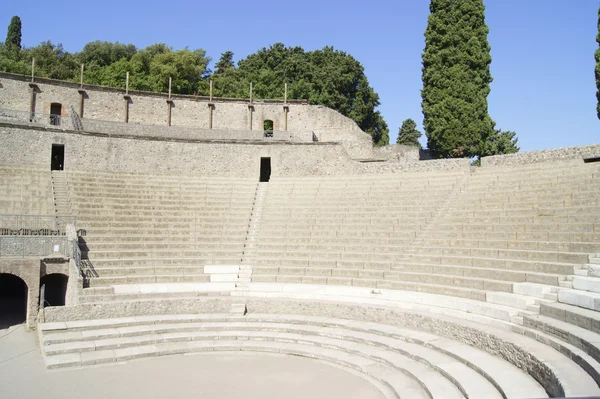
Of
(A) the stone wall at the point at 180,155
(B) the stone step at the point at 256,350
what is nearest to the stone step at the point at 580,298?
(B) the stone step at the point at 256,350

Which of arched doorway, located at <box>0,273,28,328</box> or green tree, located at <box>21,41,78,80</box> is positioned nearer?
arched doorway, located at <box>0,273,28,328</box>

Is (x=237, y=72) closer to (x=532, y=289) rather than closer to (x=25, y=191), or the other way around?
(x=25, y=191)

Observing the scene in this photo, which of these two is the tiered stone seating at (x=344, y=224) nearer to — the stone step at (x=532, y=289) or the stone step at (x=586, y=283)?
the stone step at (x=532, y=289)

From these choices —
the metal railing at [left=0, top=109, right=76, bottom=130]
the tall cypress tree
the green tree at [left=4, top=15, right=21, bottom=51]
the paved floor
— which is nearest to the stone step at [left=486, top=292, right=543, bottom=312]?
the paved floor

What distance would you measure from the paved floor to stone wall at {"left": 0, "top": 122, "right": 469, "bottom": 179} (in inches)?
378

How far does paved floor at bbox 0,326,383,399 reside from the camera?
26.5ft

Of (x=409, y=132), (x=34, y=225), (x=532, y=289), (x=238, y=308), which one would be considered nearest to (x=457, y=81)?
(x=532, y=289)

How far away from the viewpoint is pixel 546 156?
52.7ft

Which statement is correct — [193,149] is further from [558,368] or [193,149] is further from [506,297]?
[558,368]

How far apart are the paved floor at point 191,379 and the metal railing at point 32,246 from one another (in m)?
2.73

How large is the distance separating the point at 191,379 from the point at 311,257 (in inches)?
230

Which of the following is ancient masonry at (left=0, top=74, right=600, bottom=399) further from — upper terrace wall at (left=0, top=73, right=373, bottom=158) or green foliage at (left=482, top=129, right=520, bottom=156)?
green foliage at (left=482, top=129, right=520, bottom=156)

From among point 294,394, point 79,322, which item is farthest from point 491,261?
point 79,322

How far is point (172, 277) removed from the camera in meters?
13.3
